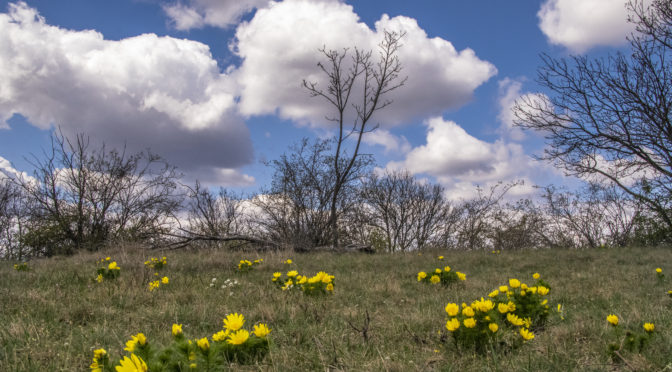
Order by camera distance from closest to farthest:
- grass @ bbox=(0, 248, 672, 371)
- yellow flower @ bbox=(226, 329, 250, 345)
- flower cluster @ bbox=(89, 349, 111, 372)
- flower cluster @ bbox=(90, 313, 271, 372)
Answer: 1. flower cluster @ bbox=(90, 313, 271, 372)
2. flower cluster @ bbox=(89, 349, 111, 372)
3. yellow flower @ bbox=(226, 329, 250, 345)
4. grass @ bbox=(0, 248, 672, 371)

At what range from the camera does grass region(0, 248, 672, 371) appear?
2166mm

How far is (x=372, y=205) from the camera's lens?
21.5 m

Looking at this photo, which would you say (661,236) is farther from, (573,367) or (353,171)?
(573,367)

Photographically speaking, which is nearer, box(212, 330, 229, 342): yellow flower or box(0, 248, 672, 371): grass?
box(212, 330, 229, 342): yellow flower

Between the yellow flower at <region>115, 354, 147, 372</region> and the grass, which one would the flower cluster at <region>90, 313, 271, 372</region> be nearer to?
the yellow flower at <region>115, 354, 147, 372</region>

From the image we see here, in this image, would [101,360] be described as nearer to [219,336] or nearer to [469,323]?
[219,336]

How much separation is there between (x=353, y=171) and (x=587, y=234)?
47.8 feet

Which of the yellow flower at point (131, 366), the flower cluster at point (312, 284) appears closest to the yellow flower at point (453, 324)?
the yellow flower at point (131, 366)

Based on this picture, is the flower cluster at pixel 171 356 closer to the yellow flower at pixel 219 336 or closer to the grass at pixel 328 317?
the yellow flower at pixel 219 336

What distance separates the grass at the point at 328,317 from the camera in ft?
7.11

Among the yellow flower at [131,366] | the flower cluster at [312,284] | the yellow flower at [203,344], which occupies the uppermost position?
the yellow flower at [131,366]

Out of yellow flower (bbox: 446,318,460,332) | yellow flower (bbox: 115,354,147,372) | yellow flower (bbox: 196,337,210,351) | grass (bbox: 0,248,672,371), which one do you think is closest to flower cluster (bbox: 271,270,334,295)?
grass (bbox: 0,248,672,371)

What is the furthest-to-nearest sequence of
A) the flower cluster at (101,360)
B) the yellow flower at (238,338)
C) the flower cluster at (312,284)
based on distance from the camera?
the flower cluster at (312,284) → the yellow flower at (238,338) → the flower cluster at (101,360)

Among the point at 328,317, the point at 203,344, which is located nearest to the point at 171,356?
the point at 203,344
